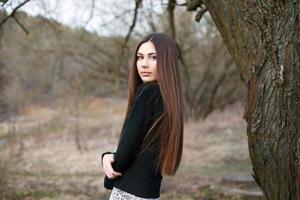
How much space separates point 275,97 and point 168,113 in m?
0.86

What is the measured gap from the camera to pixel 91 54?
56.0 feet

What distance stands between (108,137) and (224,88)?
5643 mm

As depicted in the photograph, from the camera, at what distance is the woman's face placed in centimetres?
249

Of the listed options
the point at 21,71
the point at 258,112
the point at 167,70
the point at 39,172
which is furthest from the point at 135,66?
the point at 21,71

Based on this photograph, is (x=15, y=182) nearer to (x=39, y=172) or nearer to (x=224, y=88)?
(x=39, y=172)

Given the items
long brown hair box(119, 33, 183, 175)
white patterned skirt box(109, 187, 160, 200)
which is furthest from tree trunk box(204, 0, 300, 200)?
white patterned skirt box(109, 187, 160, 200)

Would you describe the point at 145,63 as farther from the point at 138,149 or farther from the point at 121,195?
the point at 121,195

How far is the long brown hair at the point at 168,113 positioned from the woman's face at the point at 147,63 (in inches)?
1.4

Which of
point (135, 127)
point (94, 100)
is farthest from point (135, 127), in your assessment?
point (94, 100)

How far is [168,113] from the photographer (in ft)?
7.87

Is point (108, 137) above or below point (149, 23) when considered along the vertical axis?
below

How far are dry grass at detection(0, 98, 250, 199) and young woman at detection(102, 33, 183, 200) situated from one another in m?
4.42

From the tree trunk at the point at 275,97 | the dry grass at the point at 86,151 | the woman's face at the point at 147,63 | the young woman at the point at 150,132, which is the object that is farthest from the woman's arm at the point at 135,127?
the dry grass at the point at 86,151

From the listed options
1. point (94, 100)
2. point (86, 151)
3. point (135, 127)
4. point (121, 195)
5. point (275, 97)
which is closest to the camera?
point (135, 127)
